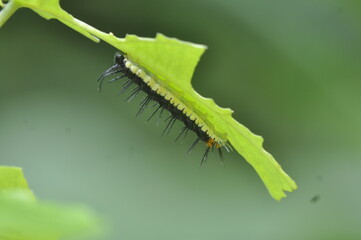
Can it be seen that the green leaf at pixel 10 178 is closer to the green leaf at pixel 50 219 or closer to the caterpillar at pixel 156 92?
the green leaf at pixel 50 219

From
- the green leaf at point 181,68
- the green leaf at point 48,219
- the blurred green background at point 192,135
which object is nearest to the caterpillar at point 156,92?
the green leaf at point 181,68

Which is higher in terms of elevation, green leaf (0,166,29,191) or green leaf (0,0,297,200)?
green leaf (0,0,297,200)

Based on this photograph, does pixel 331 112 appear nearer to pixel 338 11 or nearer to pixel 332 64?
pixel 332 64

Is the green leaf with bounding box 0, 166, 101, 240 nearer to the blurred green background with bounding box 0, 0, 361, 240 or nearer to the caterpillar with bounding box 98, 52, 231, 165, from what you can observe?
the caterpillar with bounding box 98, 52, 231, 165

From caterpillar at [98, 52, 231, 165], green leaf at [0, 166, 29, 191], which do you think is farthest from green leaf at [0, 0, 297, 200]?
caterpillar at [98, 52, 231, 165]

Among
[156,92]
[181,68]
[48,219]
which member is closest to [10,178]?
[181,68]

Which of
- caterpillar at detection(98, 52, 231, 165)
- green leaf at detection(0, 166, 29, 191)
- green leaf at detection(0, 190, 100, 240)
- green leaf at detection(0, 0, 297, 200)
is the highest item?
caterpillar at detection(98, 52, 231, 165)

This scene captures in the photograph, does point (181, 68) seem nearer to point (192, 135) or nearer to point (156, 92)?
point (156, 92)
